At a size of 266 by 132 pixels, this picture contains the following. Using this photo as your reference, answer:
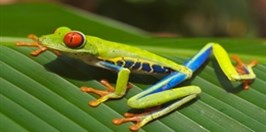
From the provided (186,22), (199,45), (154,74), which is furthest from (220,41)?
(186,22)

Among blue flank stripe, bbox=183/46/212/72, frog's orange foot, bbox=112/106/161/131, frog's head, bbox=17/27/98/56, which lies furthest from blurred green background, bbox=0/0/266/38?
frog's orange foot, bbox=112/106/161/131

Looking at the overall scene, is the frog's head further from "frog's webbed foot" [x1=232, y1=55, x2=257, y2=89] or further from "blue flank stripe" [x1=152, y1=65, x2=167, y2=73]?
"frog's webbed foot" [x1=232, y1=55, x2=257, y2=89]

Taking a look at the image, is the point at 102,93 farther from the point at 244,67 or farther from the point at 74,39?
the point at 244,67

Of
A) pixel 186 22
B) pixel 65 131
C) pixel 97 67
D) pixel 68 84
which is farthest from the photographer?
pixel 186 22

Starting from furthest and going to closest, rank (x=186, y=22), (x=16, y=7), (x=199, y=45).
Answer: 1. (x=186, y=22)
2. (x=16, y=7)
3. (x=199, y=45)

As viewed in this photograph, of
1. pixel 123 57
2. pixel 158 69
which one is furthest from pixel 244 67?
pixel 123 57

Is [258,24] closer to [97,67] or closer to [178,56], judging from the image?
[178,56]
